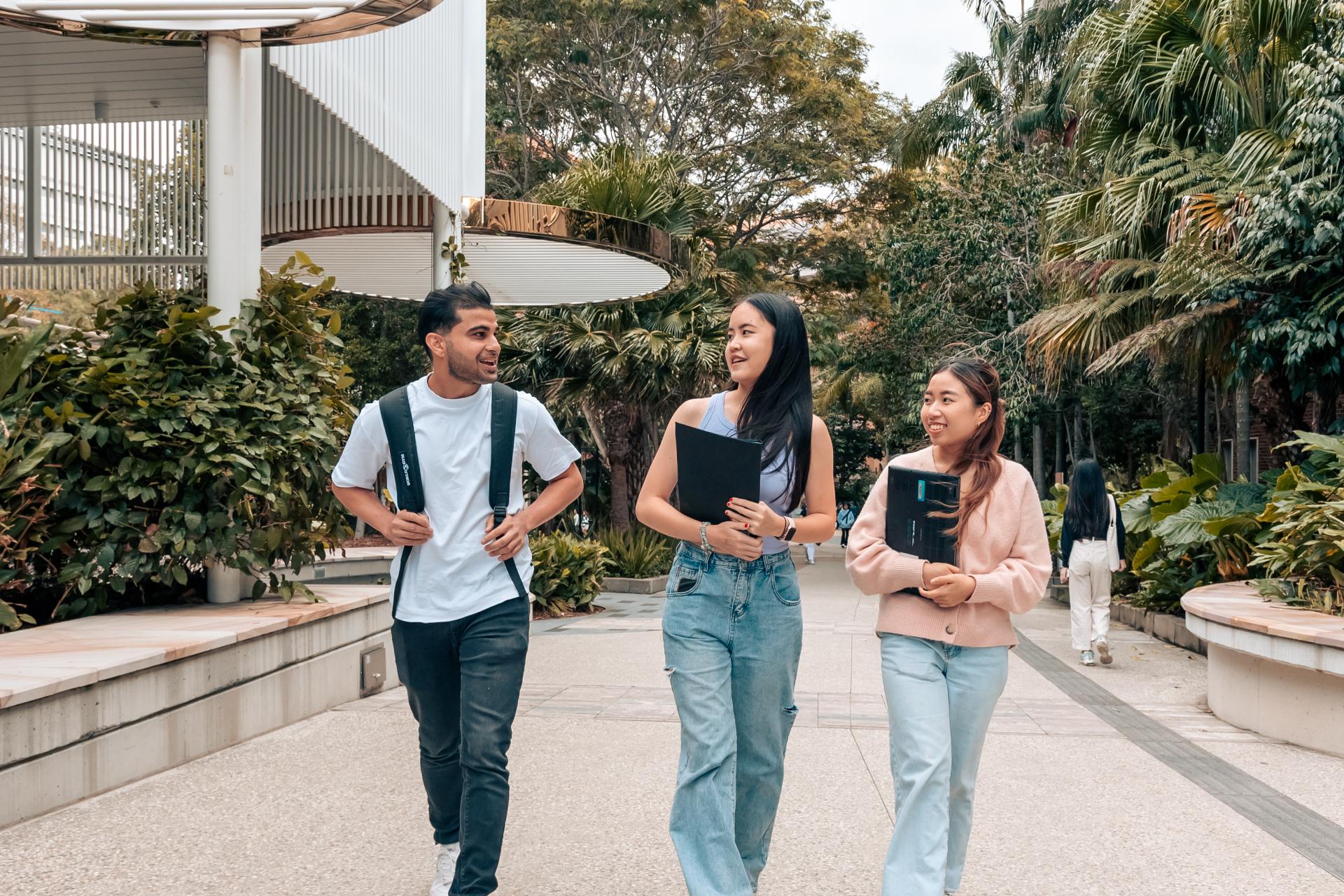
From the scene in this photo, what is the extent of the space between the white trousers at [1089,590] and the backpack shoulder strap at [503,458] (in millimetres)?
7470

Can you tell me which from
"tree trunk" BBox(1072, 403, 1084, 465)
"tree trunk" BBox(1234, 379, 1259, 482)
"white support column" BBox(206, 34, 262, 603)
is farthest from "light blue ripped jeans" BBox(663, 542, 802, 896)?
"tree trunk" BBox(1072, 403, 1084, 465)

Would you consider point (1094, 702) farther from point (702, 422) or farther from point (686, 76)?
point (686, 76)

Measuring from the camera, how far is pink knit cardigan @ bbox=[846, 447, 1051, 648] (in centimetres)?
343

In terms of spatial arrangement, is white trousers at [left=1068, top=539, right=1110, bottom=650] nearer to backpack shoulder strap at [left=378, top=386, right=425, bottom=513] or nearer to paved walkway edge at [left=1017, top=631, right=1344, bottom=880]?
paved walkway edge at [left=1017, top=631, right=1344, bottom=880]

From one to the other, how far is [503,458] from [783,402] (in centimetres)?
86

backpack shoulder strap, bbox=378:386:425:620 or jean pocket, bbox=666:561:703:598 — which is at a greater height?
backpack shoulder strap, bbox=378:386:425:620

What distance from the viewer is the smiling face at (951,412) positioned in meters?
3.60

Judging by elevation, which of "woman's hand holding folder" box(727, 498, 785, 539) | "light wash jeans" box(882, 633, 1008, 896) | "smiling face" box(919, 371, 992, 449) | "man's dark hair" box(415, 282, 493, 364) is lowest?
"light wash jeans" box(882, 633, 1008, 896)

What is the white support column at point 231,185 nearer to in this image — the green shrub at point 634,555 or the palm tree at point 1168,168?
the palm tree at point 1168,168

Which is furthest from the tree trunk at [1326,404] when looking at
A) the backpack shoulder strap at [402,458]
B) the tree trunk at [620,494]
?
the tree trunk at [620,494]

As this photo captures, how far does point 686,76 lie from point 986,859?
22.8 meters

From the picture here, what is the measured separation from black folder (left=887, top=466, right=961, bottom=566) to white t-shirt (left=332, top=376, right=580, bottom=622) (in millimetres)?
1054

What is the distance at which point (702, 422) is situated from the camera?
3.53 meters

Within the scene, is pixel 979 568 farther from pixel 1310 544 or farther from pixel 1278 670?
pixel 1310 544
